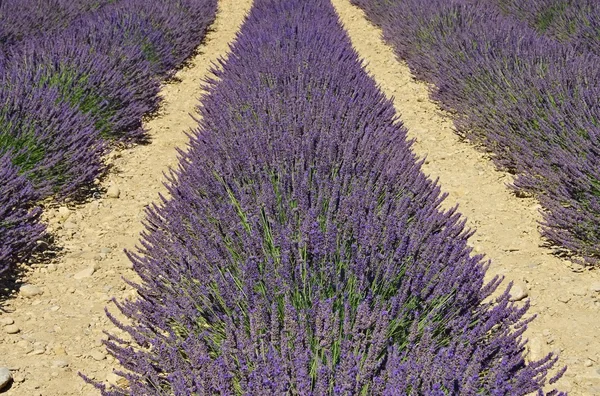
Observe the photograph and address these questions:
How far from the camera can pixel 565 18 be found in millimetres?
7113

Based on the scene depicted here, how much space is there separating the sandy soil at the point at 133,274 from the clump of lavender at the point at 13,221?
146mm

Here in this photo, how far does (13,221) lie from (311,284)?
5.54 feet

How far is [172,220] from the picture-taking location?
2.76 m

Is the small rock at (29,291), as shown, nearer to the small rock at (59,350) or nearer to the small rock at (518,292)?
the small rock at (59,350)

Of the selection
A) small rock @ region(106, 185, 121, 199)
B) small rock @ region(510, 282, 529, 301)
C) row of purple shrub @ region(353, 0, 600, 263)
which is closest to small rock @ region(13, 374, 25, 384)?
small rock @ region(106, 185, 121, 199)

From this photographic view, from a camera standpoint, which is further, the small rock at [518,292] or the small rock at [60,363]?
the small rock at [518,292]

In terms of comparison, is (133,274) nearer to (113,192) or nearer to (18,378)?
(18,378)

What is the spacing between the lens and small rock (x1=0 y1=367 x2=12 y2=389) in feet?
7.51

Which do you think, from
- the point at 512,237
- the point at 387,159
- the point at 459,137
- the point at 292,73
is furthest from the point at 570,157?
the point at 292,73

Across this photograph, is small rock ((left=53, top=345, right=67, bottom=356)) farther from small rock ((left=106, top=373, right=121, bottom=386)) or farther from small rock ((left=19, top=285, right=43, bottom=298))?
small rock ((left=19, top=285, right=43, bottom=298))

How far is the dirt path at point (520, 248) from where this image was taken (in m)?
2.75

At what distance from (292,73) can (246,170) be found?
1870 millimetres

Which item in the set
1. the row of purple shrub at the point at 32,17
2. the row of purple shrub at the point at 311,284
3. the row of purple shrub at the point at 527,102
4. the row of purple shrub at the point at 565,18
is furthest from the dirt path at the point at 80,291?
the row of purple shrub at the point at 565,18

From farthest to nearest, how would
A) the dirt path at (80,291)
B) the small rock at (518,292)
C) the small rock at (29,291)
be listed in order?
the small rock at (518,292)
the small rock at (29,291)
the dirt path at (80,291)
